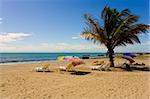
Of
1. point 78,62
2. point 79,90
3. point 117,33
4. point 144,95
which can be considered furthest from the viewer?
point 117,33

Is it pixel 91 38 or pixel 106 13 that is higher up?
pixel 106 13

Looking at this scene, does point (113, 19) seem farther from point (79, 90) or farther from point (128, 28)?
point (79, 90)

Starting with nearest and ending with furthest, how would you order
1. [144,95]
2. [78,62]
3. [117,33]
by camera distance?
[144,95], [78,62], [117,33]

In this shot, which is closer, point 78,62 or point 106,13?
point 78,62

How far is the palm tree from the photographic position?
18.2m

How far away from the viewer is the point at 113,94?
27.8ft

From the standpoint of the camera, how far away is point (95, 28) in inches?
734

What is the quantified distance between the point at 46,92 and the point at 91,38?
10.8 meters

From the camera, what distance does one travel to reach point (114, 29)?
61.0 ft

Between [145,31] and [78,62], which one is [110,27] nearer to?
[145,31]

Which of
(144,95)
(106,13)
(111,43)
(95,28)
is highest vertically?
(106,13)

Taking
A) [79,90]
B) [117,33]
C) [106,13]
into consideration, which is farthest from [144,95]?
[106,13]

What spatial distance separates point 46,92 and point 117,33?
34.7 feet

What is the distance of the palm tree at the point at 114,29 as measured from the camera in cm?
1825
